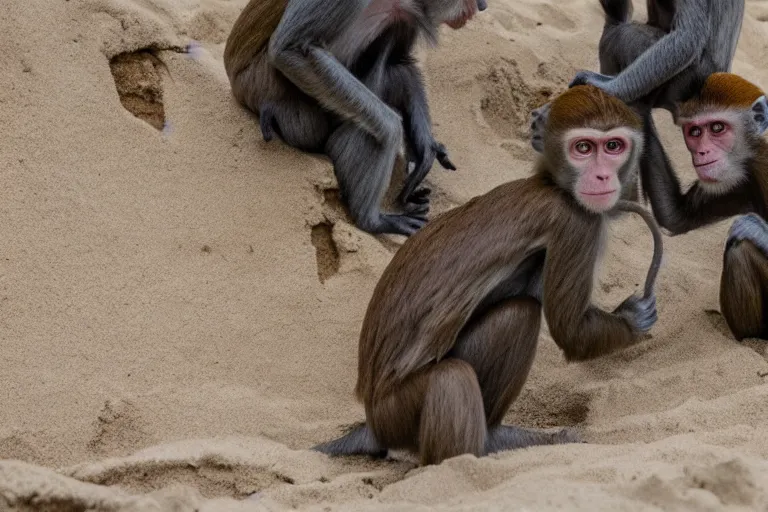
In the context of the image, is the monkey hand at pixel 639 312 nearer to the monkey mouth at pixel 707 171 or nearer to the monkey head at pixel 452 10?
the monkey mouth at pixel 707 171

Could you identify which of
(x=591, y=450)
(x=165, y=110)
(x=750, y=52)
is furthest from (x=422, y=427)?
(x=750, y=52)

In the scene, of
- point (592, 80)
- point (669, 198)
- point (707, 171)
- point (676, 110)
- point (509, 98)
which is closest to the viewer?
point (707, 171)

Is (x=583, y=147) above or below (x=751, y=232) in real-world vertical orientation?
above

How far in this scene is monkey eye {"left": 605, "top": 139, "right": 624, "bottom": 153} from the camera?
5.29 meters

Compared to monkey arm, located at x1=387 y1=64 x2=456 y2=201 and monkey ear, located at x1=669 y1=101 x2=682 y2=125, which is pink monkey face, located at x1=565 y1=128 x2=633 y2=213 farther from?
monkey arm, located at x1=387 y1=64 x2=456 y2=201

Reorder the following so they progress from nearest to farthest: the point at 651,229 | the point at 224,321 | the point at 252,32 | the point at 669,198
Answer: the point at 651,229, the point at 224,321, the point at 669,198, the point at 252,32

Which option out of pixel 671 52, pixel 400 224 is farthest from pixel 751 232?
pixel 400 224

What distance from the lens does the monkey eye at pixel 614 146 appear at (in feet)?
17.4

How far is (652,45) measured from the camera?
→ 7.61m

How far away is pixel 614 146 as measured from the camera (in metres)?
5.30

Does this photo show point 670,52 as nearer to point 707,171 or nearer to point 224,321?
point 707,171

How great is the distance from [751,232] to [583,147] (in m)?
1.39

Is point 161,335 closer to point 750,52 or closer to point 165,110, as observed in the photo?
point 165,110

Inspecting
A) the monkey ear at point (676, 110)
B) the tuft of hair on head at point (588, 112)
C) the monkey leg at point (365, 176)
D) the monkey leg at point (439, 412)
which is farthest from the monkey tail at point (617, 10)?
the monkey leg at point (439, 412)
